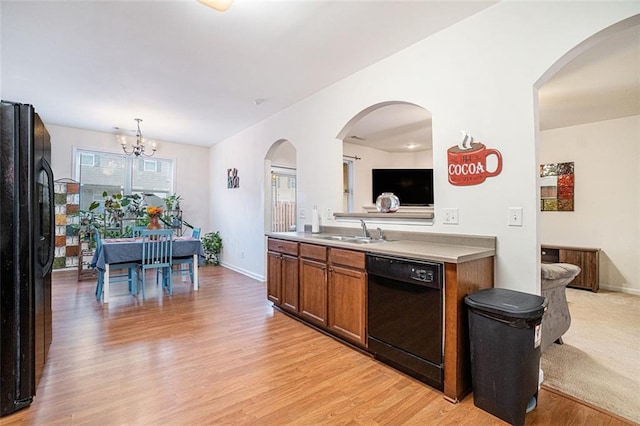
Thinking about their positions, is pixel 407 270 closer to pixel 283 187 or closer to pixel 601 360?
pixel 601 360

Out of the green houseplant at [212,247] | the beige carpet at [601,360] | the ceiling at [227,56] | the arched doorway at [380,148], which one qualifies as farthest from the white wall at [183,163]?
the beige carpet at [601,360]

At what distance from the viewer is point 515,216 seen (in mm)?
2059

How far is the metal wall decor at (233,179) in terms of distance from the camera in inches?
230

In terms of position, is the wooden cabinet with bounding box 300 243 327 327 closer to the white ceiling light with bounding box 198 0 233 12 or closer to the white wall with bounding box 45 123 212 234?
the white ceiling light with bounding box 198 0 233 12

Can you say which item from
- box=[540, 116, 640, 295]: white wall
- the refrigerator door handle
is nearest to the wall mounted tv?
box=[540, 116, 640, 295]: white wall

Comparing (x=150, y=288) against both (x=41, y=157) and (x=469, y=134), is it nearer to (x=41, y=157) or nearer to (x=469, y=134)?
(x=41, y=157)

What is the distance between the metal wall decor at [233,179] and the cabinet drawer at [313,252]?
10.5ft

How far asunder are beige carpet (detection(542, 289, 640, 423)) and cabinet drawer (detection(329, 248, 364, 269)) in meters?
1.47

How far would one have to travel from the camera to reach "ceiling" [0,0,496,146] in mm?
2252

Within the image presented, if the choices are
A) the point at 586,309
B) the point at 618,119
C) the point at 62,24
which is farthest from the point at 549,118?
the point at 62,24

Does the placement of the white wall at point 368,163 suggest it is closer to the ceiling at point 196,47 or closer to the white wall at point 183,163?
the ceiling at point 196,47

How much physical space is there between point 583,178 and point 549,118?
1.17m

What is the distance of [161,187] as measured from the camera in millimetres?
6578

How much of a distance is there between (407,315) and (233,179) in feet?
15.4
